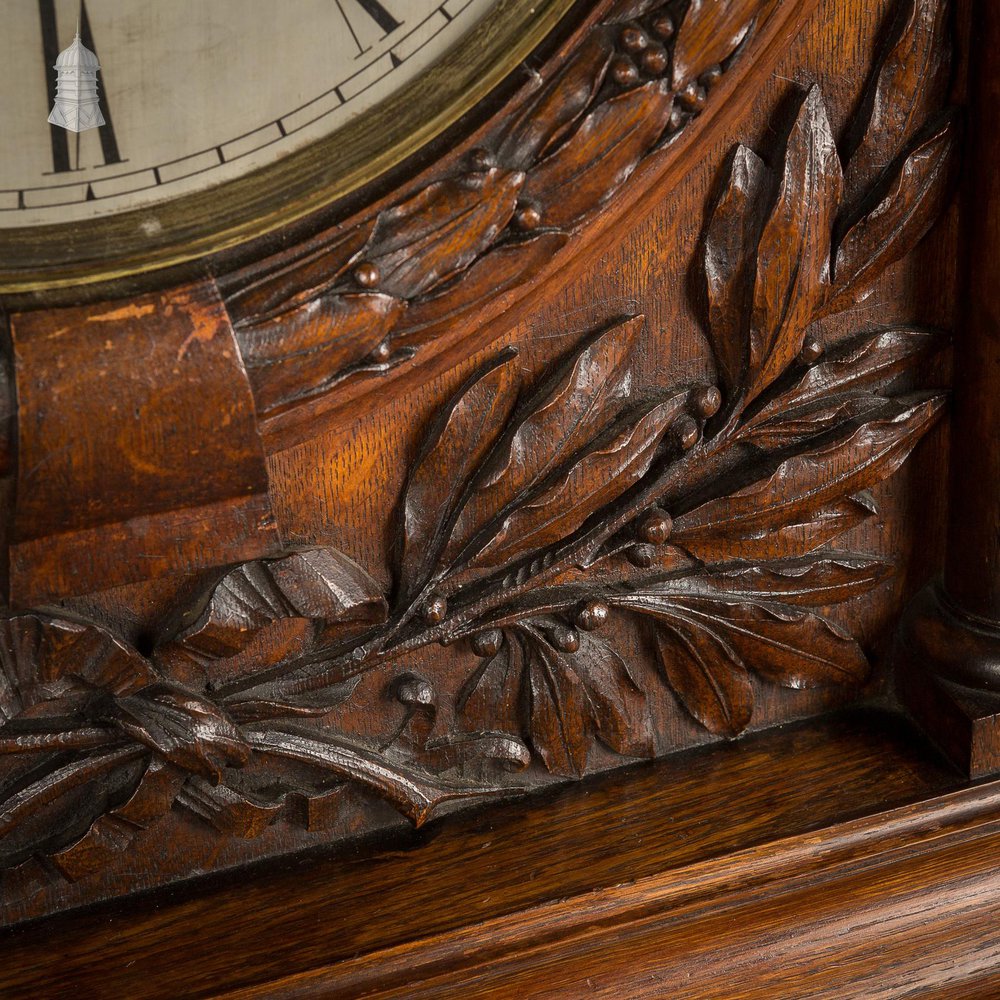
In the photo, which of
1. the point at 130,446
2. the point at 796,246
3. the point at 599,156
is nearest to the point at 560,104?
the point at 599,156

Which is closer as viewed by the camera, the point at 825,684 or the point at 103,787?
the point at 103,787

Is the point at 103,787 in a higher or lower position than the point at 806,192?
lower

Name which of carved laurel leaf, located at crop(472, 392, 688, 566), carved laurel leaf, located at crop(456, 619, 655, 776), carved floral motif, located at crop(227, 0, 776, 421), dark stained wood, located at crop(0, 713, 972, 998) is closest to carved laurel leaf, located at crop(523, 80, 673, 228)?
carved floral motif, located at crop(227, 0, 776, 421)

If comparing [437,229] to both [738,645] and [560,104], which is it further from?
[738,645]

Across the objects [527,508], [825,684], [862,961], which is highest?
[527,508]

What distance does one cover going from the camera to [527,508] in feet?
2.24

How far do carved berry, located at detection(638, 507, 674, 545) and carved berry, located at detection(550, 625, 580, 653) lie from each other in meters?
0.06

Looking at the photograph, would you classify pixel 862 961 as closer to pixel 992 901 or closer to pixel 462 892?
pixel 992 901

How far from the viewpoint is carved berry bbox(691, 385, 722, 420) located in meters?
0.70

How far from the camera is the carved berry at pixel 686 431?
700mm

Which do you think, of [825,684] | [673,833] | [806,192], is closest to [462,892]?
[673,833]

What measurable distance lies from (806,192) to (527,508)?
0.70ft

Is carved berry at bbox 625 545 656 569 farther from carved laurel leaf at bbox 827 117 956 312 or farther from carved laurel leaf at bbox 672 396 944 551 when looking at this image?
carved laurel leaf at bbox 827 117 956 312

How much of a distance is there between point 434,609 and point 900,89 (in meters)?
0.36
